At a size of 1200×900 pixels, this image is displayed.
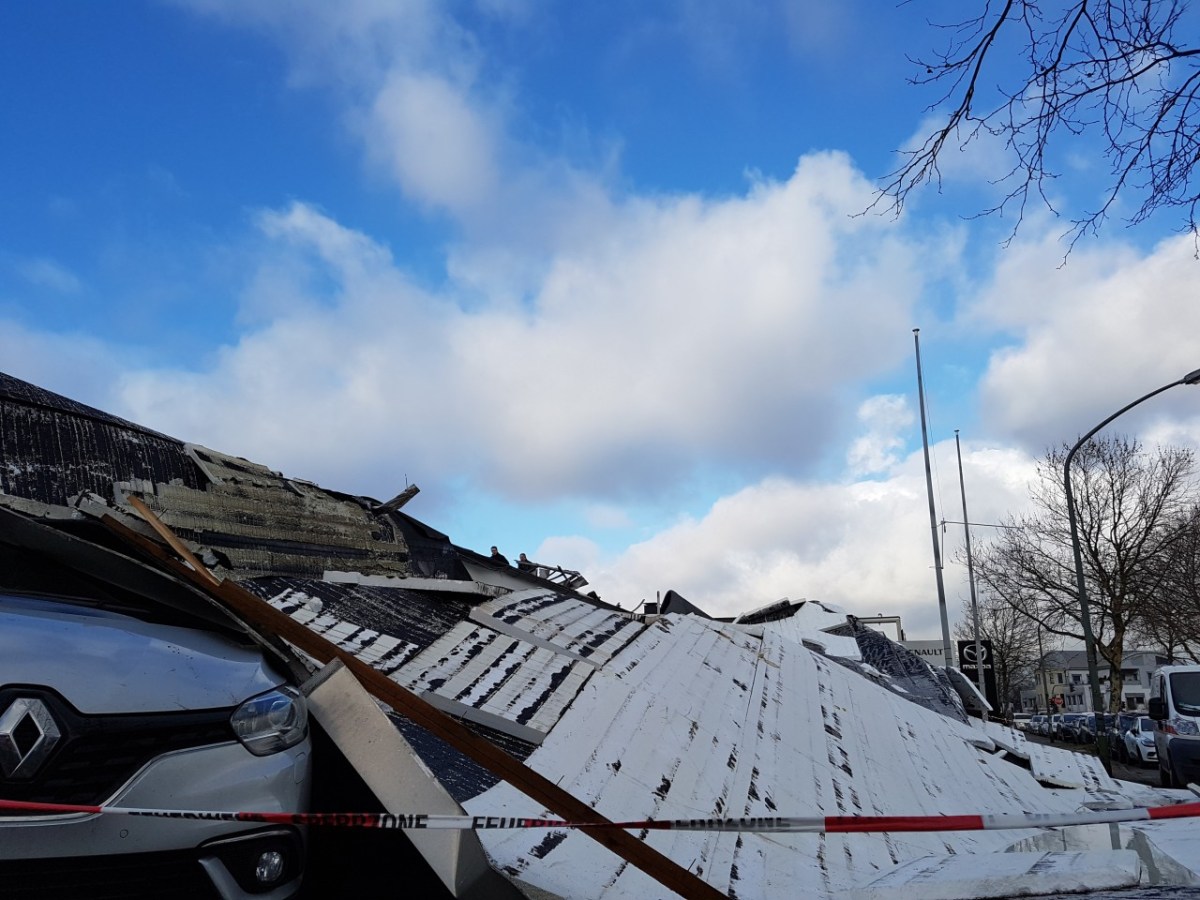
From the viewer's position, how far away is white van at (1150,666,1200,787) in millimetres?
12859

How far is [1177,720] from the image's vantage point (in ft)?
43.6

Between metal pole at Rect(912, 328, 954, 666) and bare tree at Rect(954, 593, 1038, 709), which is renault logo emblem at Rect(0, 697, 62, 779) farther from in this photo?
bare tree at Rect(954, 593, 1038, 709)

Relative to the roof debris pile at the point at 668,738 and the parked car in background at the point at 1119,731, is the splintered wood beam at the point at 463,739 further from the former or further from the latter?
the parked car in background at the point at 1119,731

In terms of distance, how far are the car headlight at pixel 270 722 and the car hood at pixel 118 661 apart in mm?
46

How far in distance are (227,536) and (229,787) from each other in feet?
29.6

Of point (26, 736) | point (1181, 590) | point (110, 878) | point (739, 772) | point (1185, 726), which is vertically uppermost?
point (1181, 590)

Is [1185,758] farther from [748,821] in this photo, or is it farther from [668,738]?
[748,821]

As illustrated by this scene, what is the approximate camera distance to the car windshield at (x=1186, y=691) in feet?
44.0

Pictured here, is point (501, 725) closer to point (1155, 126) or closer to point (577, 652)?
point (577, 652)

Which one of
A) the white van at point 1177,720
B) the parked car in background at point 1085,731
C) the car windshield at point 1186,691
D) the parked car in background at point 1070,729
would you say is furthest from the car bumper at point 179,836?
the parked car in background at point 1070,729

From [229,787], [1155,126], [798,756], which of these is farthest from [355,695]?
[1155,126]

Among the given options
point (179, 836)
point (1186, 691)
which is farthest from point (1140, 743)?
point (179, 836)

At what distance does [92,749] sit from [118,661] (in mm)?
298

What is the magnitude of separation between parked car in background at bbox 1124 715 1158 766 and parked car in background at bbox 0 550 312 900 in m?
26.7
